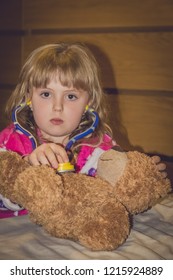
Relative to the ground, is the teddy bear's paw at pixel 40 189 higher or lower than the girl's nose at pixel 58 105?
lower

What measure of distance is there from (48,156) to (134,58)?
3.91ft

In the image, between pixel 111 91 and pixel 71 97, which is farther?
pixel 111 91

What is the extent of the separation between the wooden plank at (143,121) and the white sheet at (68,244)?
3.21 ft

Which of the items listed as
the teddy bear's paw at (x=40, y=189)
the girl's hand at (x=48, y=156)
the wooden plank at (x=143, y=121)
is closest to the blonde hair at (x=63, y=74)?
the girl's hand at (x=48, y=156)

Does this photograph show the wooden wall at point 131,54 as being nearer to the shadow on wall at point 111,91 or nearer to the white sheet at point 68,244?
the shadow on wall at point 111,91

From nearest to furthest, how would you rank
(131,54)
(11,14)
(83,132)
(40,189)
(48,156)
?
(40,189) < (48,156) < (83,132) < (131,54) < (11,14)

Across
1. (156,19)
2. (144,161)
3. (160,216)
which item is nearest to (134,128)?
(156,19)

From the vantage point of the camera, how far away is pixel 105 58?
180 centimetres

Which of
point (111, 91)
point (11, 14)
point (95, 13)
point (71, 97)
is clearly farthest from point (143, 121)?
point (11, 14)

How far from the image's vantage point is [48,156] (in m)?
0.69

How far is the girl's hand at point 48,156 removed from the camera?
0.68 meters

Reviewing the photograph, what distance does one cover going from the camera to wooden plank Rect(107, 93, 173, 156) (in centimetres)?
172

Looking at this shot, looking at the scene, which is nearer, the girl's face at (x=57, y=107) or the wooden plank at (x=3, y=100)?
the girl's face at (x=57, y=107)

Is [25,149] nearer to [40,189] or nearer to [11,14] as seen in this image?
[40,189]
